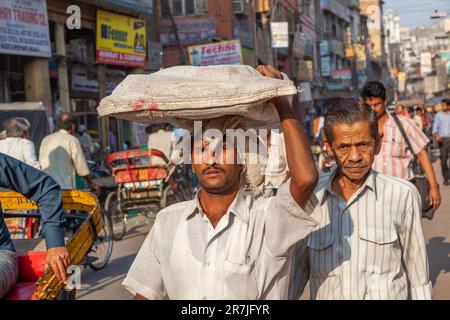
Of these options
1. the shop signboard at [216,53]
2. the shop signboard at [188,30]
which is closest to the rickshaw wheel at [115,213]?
the shop signboard at [216,53]

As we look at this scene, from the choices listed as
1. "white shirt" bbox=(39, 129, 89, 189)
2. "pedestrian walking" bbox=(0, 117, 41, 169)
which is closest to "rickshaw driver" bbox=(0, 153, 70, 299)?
"pedestrian walking" bbox=(0, 117, 41, 169)

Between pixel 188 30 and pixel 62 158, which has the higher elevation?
pixel 188 30

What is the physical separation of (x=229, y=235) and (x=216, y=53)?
23248mm

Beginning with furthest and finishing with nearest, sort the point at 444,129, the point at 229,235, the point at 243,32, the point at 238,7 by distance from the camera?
the point at 243,32
the point at 238,7
the point at 444,129
the point at 229,235

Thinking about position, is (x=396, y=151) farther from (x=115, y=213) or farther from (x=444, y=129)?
(x=444, y=129)

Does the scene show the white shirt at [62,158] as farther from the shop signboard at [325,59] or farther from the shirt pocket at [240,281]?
the shop signboard at [325,59]

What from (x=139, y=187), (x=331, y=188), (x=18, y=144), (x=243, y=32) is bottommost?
(x=139, y=187)

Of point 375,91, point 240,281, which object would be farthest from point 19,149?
point 240,281

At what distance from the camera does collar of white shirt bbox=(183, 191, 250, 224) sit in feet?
8.18

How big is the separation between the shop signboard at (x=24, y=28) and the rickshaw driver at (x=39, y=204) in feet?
42.1

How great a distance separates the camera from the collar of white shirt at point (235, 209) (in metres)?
2.49

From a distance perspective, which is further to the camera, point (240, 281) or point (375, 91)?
point (375, 91)

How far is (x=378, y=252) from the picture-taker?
9.70ft
